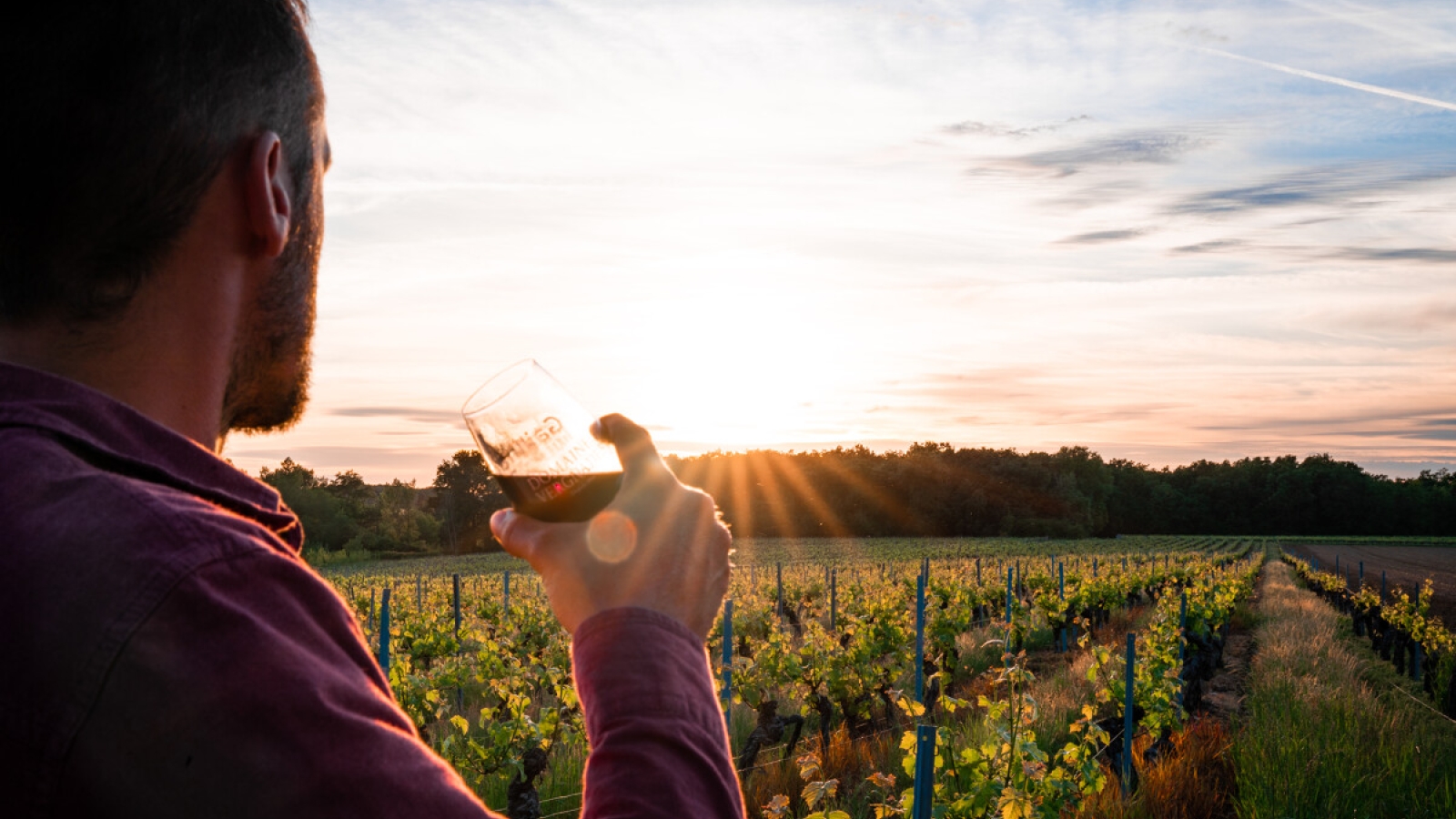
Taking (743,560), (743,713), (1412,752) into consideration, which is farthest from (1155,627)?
(743,560)

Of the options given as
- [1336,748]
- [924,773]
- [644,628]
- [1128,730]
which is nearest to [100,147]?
[644,628]

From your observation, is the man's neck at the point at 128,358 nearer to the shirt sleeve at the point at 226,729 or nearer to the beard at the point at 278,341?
the beard at the point at 278,341

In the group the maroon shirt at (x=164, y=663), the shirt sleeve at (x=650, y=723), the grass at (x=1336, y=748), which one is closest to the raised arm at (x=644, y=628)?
the shirt sleeve at (x=650, y=723)

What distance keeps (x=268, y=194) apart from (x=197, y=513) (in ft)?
1.32

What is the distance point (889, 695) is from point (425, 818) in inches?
395

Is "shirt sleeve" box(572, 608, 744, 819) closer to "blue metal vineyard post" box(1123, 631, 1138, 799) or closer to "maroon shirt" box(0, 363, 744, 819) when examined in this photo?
"maroon shirt" box(0, 363, 744, 819)

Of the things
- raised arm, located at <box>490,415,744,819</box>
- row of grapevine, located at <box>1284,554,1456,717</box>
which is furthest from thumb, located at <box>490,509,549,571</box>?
row of grapevine, located at <box>1284,554,1456,717</box>

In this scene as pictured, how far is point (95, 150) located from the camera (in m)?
0.85

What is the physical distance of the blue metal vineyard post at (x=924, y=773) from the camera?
142 inches

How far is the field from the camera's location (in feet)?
16.4

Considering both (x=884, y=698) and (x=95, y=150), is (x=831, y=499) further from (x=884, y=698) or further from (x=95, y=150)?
(x=95, y=150)

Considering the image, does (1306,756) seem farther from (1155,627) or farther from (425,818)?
(425,818)

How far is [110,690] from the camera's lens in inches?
22.9

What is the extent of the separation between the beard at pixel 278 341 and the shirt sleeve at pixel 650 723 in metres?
0.47
